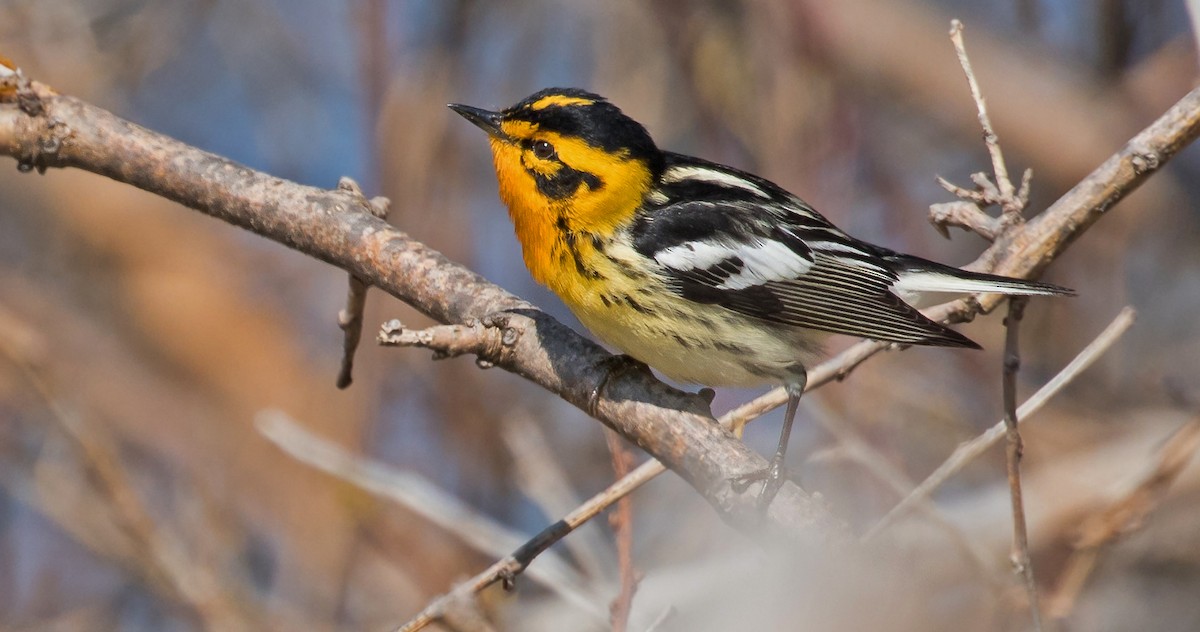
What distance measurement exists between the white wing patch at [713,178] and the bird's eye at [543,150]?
0.45 m

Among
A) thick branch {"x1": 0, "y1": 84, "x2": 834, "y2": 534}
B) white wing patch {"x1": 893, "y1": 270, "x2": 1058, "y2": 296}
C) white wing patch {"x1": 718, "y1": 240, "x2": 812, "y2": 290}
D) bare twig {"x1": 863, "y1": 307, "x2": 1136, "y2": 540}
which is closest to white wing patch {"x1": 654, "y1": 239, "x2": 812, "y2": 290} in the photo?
white wing patch {"x1": 718, "y1": 240, "x2": 812, "y2": 290}

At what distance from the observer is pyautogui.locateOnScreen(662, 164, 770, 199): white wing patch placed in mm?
4332

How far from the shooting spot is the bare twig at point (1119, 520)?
126 inches

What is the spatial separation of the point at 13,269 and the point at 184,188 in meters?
4.83

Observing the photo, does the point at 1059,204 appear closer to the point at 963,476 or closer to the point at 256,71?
the point at 963,476

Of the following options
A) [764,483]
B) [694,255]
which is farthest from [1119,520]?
[694,255]

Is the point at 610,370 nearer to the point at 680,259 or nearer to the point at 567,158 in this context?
the point at 680,259

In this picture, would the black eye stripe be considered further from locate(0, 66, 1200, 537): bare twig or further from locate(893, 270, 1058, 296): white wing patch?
locate(893, 270, 1058, 296): white wing patch

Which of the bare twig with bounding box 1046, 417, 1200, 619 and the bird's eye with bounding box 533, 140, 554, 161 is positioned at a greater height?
the bird's eye with bounding box 533, 140, 554, 161

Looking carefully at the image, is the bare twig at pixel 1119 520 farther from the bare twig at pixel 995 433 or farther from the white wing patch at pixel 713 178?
the white wing patch at pixel 713 178

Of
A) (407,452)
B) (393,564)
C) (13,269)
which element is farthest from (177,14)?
(393,564)

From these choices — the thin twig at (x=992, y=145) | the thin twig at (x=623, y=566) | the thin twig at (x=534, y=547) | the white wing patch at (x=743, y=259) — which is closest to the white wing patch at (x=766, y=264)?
the white wing patch at (x=743, y=259)

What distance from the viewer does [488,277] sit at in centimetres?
725

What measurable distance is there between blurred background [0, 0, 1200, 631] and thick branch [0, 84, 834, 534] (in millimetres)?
1176
